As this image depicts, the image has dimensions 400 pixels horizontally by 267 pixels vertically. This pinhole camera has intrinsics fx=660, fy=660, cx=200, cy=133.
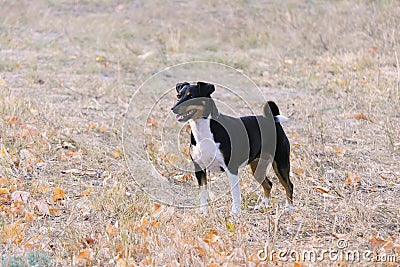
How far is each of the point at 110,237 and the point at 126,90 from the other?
5.42 metres

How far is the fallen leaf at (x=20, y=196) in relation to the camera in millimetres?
4992

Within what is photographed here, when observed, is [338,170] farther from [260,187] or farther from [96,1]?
[96,1]

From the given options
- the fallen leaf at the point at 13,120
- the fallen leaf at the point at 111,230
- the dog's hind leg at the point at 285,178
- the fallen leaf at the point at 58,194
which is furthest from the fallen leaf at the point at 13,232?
the fallen leaf at the point at 13,120

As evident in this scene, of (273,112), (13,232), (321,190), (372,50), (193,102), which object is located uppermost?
(193,102)

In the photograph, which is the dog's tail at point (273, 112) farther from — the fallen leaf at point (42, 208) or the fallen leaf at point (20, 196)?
the fallen leaf at point (20, 196)

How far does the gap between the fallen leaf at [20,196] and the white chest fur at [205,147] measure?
4.35 ft

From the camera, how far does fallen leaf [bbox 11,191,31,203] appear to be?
16.4 feet

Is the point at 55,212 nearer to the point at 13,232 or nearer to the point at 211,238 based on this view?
the point at 13,232

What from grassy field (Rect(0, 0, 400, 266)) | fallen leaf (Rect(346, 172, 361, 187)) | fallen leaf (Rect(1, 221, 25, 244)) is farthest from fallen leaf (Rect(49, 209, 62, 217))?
fallen leaf (Rect(346, 172, 361, 187))

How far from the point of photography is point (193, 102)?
4.77m

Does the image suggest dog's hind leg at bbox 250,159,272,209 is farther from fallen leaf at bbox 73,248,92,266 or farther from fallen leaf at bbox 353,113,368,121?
fallen leaf at bbox 353,113,368,121

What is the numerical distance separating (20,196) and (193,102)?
152 cm

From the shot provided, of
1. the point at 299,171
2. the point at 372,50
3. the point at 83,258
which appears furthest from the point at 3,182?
the point at 372,50

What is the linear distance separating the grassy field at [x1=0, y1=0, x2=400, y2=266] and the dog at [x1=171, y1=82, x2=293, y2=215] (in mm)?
254
